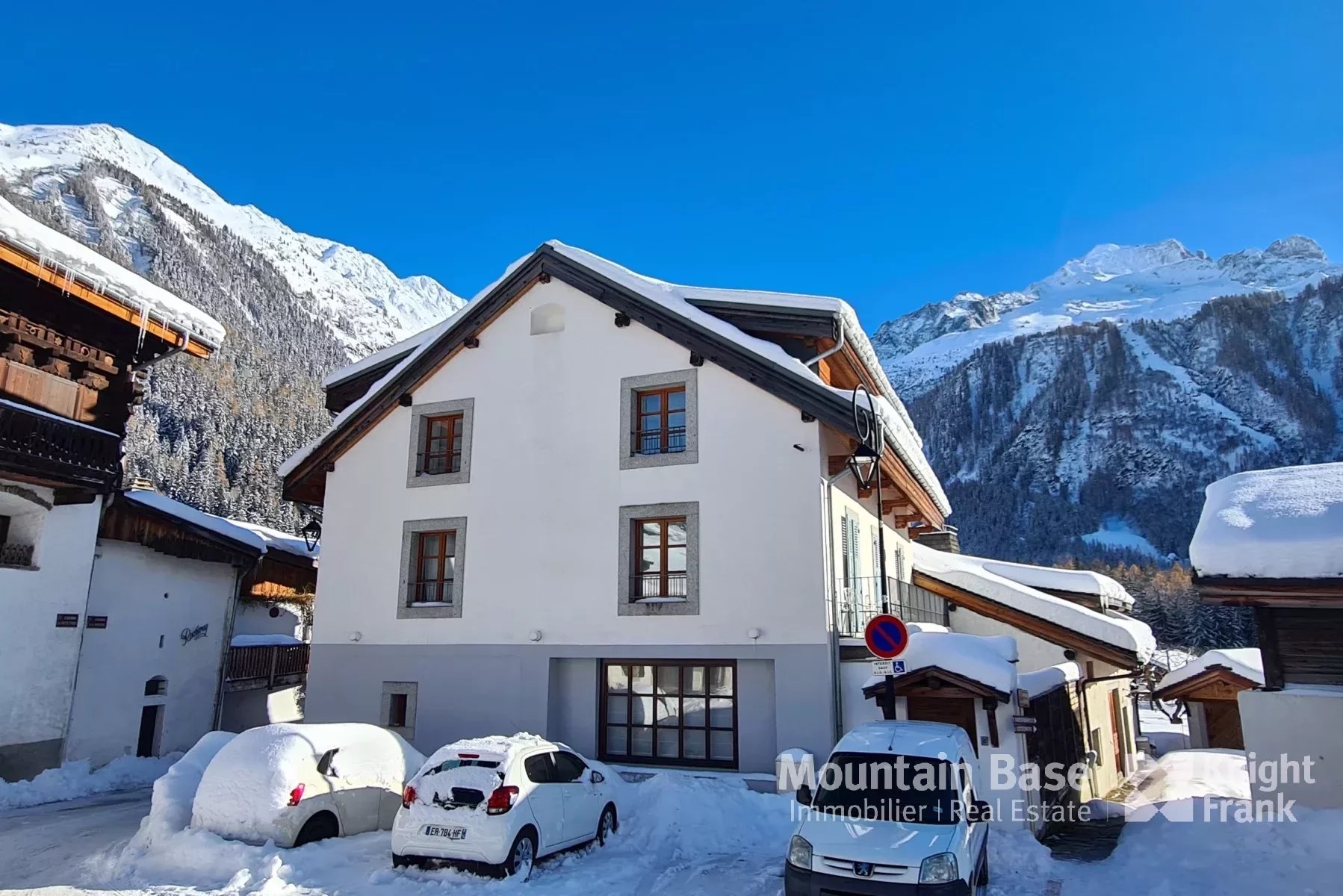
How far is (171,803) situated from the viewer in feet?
35.1

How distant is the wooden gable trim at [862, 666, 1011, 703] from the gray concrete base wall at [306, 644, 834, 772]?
1467 mm

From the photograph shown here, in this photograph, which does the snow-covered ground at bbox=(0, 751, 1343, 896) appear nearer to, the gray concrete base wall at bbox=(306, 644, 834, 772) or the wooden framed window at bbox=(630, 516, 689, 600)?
the gray concrete base wall at bbox=(306, 644, 834, 772)

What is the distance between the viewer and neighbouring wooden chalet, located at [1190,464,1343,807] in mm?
10453

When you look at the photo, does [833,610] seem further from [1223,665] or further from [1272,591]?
[1223,665]

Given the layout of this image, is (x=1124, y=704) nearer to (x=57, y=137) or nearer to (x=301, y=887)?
(x=301, y=887)

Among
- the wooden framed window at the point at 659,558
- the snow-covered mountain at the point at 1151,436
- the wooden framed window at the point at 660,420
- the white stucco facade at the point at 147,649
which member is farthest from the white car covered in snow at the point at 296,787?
the snow-covered mountain at the point at 1151,436

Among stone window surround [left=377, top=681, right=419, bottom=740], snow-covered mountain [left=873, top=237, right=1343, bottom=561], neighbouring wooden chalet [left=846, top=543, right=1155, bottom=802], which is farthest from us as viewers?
snow-covered mountain [left=873, top=237, right=1343, bottom=561]

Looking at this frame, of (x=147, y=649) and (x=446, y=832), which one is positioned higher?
(x=147, y=649)

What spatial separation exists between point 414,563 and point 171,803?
772cm

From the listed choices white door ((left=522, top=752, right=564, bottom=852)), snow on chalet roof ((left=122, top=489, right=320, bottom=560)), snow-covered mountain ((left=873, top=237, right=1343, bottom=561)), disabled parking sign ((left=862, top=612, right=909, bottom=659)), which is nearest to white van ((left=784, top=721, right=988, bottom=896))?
disabled parking sign ((left=862, top=612, right=909, bottom=659))

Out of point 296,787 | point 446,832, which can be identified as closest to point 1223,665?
point 446,832

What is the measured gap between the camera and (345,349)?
139000mm

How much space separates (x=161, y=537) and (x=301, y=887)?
43.8 feet

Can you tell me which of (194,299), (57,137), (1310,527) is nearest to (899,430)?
(1310,527)
